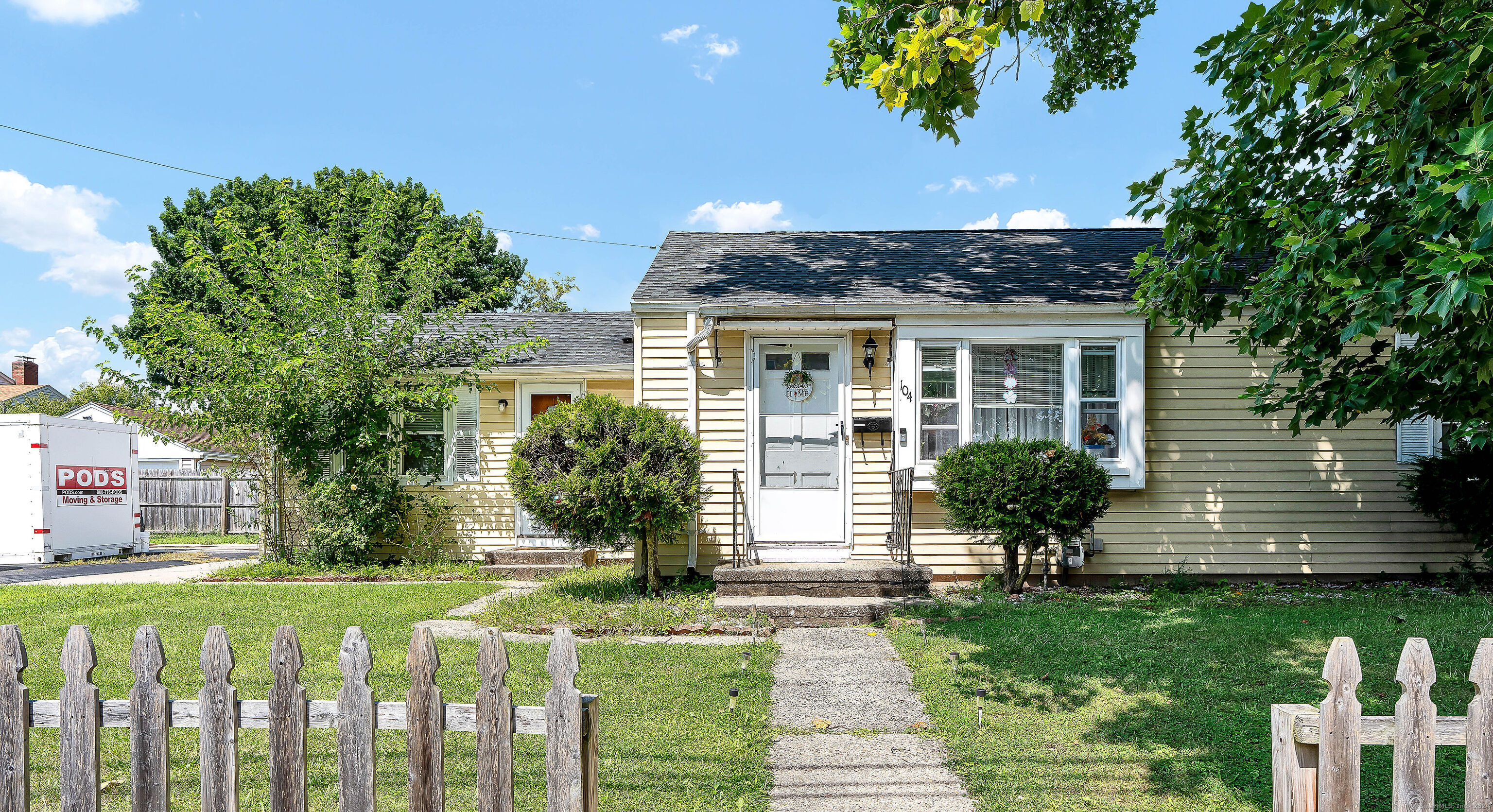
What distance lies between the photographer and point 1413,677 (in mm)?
1898

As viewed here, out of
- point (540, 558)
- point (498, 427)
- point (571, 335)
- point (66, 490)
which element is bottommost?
point (540, 558)

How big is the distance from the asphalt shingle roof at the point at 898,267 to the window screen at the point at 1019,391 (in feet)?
1.83

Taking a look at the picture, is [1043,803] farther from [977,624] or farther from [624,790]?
[977,624]

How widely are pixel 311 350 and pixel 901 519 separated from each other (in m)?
7.66

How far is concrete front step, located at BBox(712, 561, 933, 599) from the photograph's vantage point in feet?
23.5

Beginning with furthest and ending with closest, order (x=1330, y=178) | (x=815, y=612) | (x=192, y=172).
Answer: (x=192, y=172) → (x=815, y=612) → (x=1330, y=178)

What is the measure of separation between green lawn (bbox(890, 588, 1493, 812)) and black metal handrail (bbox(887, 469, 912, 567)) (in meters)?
0.88

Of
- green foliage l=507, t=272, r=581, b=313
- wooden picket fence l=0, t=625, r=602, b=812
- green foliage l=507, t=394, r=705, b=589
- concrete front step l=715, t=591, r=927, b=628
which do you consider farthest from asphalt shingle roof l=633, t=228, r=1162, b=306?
green foliage l=507, t=272, r=581, b=313

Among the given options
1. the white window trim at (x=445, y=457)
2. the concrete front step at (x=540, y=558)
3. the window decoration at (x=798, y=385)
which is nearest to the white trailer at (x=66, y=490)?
the white window trim at (x=445, y=457)

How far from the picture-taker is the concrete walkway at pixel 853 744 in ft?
10.6

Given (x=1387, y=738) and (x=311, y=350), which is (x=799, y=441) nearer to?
(x=311, y=350)

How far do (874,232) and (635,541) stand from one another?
5.77 m

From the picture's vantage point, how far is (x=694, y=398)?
8.38 meters

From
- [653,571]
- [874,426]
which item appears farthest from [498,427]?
[874,426]
